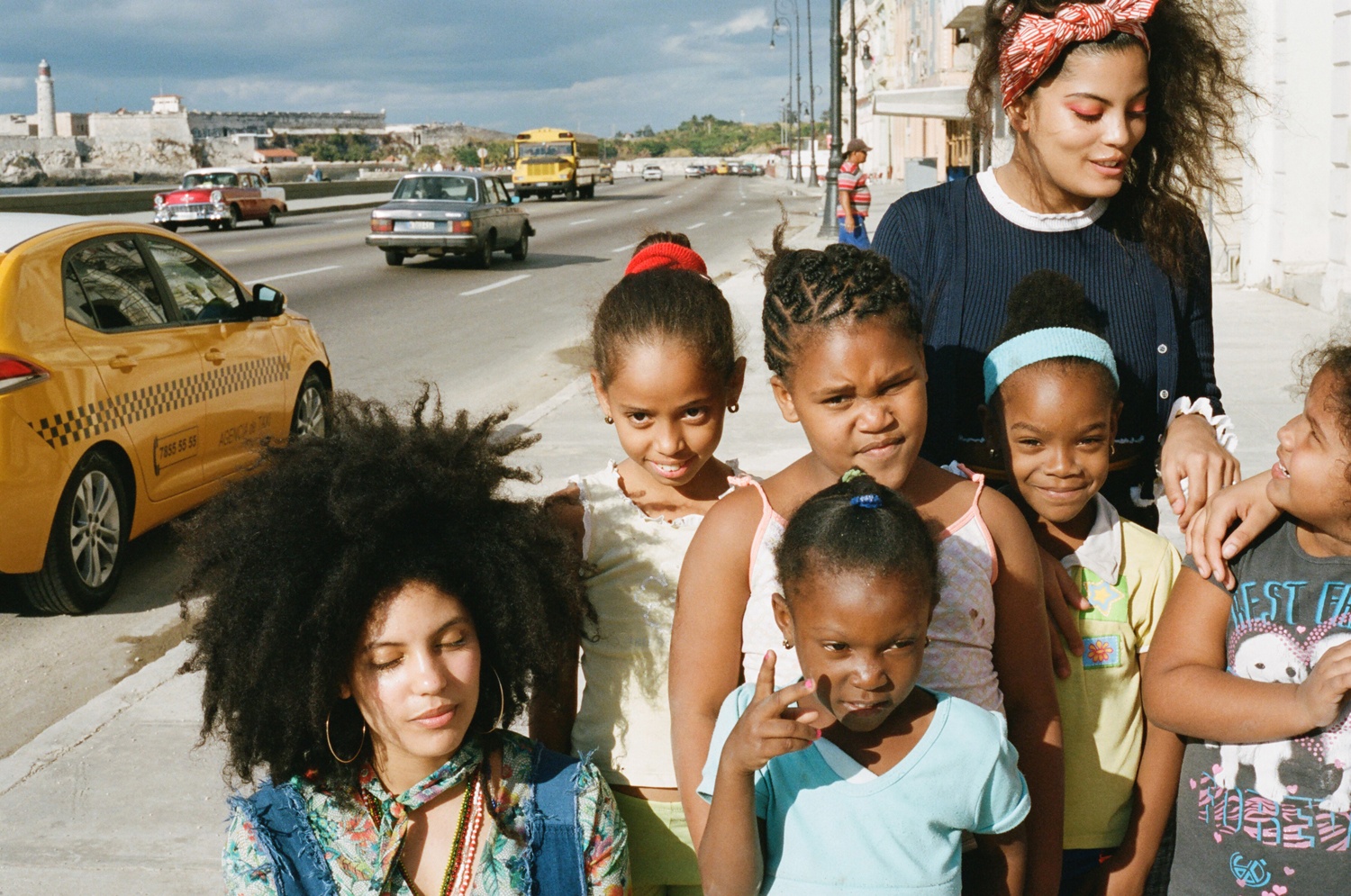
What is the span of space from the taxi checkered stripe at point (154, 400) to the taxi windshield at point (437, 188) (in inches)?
605

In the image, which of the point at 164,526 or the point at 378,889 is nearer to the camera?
the point at 378,889

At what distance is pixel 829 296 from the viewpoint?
79.2 inches

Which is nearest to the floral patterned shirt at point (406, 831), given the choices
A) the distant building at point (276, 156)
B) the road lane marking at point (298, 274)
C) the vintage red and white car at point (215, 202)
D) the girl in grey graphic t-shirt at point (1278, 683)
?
the girl in grey graphic t-shirt at point (1278, 683)

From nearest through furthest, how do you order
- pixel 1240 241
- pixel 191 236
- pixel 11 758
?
1. pixel 11 758
2. pixel 1240 241
3. pixel 191 236

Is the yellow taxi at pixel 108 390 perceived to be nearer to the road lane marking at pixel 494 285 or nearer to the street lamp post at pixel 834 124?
the road lane marking at pixel 494 285

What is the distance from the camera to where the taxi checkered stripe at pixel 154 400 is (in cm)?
522

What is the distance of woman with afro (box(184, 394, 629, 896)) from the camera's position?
206cm

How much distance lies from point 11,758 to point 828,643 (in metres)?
3.21

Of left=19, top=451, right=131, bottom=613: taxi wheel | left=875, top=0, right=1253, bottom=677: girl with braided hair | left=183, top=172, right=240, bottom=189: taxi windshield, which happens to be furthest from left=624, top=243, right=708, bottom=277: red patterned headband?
left=183, top=172, right=240, bottom=189: taxi windshield

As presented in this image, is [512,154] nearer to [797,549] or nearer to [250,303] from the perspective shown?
[250,303]

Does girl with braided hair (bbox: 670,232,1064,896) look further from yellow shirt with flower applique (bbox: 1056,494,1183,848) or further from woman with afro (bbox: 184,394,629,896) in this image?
woman with afro (bbox: 184,394,629,896)

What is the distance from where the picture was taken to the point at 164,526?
21.7 feet

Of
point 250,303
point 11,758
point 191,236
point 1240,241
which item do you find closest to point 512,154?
point 191,236

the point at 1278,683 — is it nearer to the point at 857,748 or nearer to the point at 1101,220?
the point at 857,748
